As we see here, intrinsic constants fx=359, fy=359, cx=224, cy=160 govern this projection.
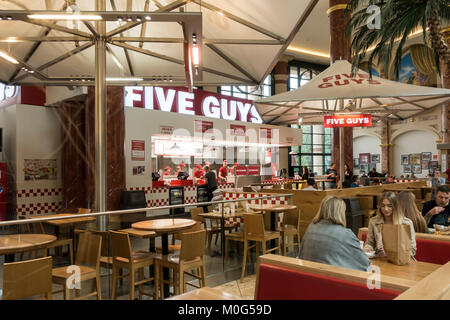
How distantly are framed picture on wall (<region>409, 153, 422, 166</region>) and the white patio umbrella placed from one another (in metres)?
11.8

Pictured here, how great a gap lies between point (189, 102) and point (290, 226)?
26.6ft

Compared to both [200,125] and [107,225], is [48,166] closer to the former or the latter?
[200,125]

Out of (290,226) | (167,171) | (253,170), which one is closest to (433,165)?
(253,170)

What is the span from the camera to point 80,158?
30.1 ft

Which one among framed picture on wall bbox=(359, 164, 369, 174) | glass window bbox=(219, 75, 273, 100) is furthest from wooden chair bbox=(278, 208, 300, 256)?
framed picture on wall bbox=(359, 164, 369, 174)

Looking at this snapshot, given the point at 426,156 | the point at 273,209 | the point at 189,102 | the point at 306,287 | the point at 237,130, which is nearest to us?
the point at 306,287

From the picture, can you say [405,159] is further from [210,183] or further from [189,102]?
[210,183]

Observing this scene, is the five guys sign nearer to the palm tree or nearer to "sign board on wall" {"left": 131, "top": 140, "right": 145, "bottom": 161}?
the palm tree

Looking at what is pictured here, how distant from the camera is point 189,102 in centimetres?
1313

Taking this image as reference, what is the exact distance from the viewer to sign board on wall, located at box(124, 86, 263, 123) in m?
11.6

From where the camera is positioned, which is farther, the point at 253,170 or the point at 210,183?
the point at 253,170

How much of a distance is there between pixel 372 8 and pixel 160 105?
802 cm

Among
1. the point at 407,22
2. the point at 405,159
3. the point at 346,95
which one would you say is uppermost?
the point at 407,22
